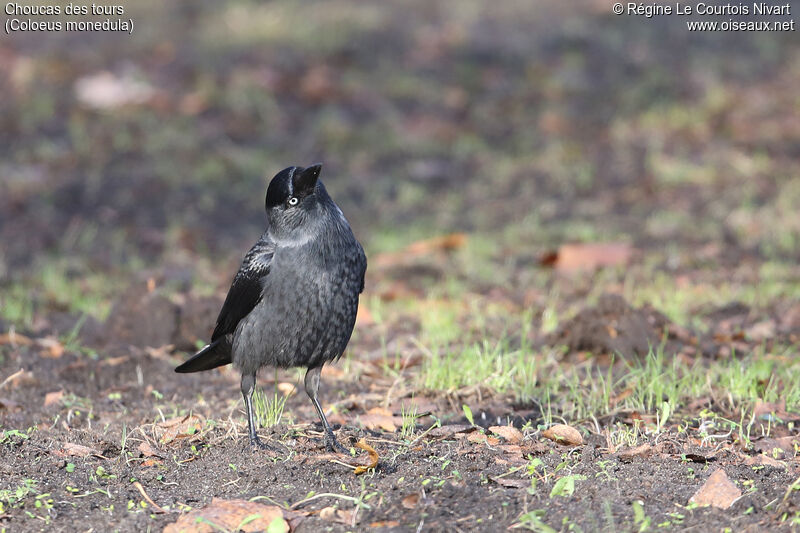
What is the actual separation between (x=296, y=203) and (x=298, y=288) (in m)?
0.35

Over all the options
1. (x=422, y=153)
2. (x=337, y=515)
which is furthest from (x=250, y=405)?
(x=422, y=153)

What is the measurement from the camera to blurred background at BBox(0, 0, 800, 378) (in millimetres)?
7176

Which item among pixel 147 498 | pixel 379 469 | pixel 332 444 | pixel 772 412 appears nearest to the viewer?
pixel 147 498

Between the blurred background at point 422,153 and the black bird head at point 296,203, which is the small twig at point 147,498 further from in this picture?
the blurred background at point 422,153

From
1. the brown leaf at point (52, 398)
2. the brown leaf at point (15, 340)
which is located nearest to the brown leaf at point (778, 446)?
the brown leaf at point (52, 398)

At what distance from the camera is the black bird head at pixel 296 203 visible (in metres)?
4.11

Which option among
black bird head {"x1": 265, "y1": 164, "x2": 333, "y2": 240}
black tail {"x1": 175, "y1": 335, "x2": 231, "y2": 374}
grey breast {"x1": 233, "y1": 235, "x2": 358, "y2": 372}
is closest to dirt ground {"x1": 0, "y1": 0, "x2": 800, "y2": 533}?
black tail {"x1": 175, "y1": 335, "x2": 231, "y2": 374}

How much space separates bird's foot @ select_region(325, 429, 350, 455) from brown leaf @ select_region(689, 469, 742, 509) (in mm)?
1281

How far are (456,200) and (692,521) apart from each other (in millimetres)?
6301

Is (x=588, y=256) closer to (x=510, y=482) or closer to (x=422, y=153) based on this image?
(x=422, y=153)

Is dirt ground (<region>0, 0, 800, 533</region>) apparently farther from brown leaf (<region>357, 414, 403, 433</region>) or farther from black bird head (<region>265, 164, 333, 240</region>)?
black bird head (<region>265, 164, 333, 240</region>)

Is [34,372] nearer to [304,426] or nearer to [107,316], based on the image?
[107,316]

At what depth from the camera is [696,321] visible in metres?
6.11

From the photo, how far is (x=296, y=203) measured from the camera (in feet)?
13.6
